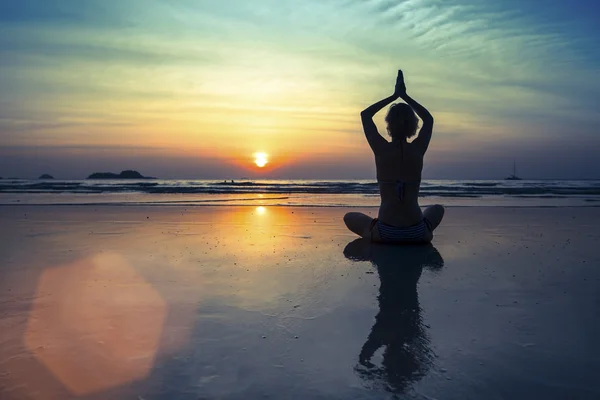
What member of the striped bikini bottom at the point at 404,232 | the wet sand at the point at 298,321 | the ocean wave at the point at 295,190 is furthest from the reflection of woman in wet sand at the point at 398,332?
the ocean wave at the point at 295,190

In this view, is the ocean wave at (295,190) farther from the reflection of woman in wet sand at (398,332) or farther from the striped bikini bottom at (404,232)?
the reflection of woman in wet sand at (398,332)

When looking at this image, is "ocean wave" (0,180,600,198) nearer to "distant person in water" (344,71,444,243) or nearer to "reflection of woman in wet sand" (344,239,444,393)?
"distant person in water" (344,71,444,243)

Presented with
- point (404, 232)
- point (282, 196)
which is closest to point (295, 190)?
point (282, 196)

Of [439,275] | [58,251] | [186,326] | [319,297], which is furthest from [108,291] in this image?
[439,275]

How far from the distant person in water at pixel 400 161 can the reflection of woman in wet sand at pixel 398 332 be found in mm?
952

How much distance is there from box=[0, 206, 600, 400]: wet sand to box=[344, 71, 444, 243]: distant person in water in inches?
13.1

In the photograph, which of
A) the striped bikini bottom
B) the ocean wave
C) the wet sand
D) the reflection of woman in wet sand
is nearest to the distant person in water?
the striped bikini bottom

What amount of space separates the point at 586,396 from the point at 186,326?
6.98ft

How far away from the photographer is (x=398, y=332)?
111 inches

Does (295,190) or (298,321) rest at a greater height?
(295,190)

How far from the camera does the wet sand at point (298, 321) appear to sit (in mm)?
2148

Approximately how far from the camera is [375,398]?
1.99m

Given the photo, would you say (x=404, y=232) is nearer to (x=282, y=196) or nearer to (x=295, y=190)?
(x=282, y=196)

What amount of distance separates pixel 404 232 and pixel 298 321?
3.52 meters
